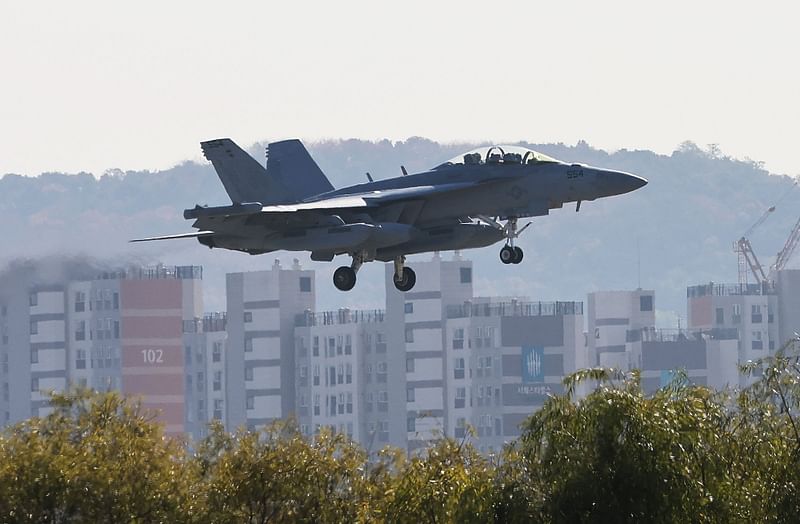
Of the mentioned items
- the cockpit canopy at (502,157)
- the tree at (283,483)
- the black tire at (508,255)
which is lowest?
the tree at (283,483)

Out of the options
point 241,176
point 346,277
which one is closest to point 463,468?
point 346,277

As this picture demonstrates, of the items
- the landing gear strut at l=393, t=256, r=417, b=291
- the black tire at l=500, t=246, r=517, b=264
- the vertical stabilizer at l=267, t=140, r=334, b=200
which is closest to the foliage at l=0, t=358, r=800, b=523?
the black tire at l=500, t=246, r=517, b=264

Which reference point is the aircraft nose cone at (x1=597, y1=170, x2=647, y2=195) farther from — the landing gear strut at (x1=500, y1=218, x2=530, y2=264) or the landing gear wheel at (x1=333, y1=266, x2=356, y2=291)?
the landing gear wheel at (x1=333, y1=266, x2=356, y2=291)

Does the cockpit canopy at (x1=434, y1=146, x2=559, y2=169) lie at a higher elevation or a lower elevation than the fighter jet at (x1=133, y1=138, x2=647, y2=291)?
higher

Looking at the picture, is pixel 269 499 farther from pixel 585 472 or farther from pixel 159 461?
pixel 585 472

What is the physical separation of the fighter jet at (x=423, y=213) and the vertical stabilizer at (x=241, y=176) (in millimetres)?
5258

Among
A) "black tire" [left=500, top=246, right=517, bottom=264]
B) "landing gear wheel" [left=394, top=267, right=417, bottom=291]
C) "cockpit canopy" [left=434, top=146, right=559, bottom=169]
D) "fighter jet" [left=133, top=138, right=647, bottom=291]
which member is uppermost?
"cockpit canopy" [left=434, top=146, right=559, bottom=169]

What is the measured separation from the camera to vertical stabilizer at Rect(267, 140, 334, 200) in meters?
62.7

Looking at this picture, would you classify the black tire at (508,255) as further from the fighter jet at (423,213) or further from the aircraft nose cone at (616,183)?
the aircraft nose cone at (616,183)

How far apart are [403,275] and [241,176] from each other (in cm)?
773

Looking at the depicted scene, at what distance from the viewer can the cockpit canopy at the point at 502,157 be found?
5488cm

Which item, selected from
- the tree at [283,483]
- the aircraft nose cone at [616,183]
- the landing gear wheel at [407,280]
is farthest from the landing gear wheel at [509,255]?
the tree at [283,483]

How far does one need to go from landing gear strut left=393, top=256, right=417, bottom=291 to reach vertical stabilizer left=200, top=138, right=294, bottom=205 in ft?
21.8

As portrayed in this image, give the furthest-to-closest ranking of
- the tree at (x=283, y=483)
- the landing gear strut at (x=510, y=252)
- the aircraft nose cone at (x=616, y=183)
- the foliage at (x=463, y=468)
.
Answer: the aircraft nose cone at (x=616, y=183), the landing gear strut at (x=510, y=252), the tree at (x=283, y=483), the foliage at (x=463, y=468)
